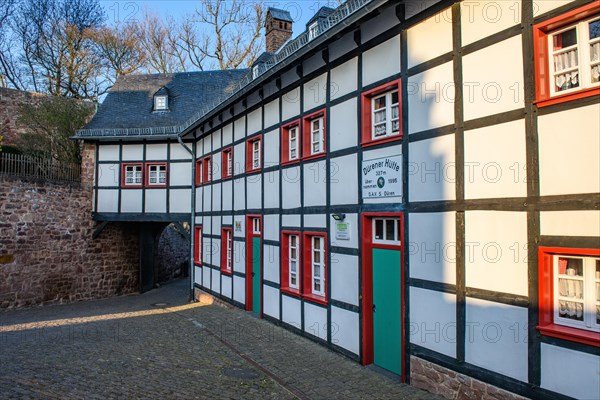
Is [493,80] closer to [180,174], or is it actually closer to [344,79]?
[344,79]

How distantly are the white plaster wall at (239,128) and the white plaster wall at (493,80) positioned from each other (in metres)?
6.83

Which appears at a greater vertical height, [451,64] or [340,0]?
[340,0]

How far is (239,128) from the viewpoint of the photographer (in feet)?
37.9

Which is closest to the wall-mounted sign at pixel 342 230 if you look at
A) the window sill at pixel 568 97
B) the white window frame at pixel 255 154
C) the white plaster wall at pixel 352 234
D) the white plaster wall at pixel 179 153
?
the white plaster wall at pixel 352 234

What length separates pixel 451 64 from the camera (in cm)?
552

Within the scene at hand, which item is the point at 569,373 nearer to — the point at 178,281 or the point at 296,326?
the point at 296,326

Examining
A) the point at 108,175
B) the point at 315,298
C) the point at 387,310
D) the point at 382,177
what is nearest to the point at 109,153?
the point at 108,175

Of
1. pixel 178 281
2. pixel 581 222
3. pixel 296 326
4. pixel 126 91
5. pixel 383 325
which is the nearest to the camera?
pixel 581 222

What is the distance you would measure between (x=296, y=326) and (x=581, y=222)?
19.0ft

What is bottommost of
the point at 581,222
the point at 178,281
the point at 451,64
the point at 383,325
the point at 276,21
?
the point at 178,281

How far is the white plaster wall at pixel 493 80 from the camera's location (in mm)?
4738

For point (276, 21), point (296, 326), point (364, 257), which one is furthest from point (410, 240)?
point (276, 21)

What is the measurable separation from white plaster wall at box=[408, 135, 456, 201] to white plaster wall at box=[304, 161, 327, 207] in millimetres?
2149

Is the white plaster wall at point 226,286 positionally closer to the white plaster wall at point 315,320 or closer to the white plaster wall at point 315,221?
the white plaster wall at point 315,320
